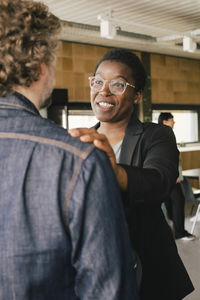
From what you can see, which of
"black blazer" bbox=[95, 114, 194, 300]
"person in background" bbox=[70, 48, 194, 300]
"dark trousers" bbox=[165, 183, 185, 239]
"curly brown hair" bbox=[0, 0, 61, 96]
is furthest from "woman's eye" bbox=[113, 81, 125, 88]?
"dark trousers" bbox=[165, 183, 185, 239]

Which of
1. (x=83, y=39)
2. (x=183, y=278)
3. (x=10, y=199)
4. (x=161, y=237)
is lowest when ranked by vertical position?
(x=183, y=278)

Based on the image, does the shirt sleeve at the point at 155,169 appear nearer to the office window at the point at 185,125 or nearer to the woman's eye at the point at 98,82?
the woman's eye at the point at 98,82

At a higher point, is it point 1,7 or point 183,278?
point 1,7

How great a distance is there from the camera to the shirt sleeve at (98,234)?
0.83 metres

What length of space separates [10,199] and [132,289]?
385 millimetres

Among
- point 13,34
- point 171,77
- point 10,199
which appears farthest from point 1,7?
point 171,77

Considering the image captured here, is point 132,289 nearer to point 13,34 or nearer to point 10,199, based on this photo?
point 10,199

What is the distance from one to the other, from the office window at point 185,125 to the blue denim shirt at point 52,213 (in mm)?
7714

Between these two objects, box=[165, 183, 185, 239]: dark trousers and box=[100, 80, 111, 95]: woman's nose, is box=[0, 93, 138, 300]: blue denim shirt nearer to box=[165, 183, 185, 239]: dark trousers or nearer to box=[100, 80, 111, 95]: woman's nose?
box=[100, 80, 111, 95]: woman's nose

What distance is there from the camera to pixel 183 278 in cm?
139

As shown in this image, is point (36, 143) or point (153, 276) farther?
point (153, 276)

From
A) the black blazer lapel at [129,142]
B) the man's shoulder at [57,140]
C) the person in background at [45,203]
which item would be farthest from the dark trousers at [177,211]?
the man's shoulder at [57,140]

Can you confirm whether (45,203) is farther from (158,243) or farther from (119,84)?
(119,84)

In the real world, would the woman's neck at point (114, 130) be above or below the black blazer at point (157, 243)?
above
